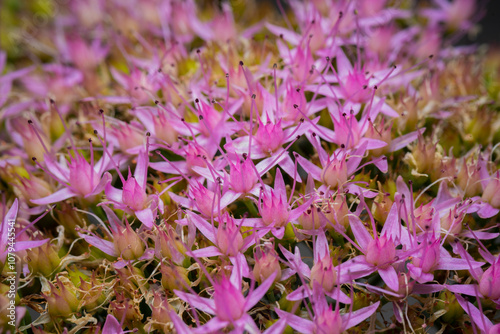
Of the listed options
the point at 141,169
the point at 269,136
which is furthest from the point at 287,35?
the point at 141,169

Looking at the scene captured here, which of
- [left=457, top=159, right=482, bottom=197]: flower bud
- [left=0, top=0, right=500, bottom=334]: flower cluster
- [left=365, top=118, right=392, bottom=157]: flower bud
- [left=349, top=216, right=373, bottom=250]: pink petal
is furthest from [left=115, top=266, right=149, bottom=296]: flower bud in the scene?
[left=457, top=159, right=482, bottom=197]: flower bud

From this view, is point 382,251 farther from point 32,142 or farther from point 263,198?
point 32,142

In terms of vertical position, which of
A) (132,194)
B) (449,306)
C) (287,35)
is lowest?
(449,306)

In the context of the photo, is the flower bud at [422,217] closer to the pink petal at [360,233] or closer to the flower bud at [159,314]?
the pink petal at [360,233]

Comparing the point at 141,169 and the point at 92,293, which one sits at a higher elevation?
the point at 141,169

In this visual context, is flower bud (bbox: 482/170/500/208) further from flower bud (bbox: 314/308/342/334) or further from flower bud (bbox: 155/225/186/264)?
flower bud (bbox: 155/225/186/264)

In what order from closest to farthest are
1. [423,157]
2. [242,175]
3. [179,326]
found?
1. [179,326]
2. [242,175]
3. [423,157]

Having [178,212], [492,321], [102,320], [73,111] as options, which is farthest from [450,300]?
[73,111]

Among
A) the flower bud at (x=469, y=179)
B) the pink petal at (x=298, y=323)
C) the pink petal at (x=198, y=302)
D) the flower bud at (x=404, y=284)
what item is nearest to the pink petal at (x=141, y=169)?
the pink petal at (x=198, y=302)
